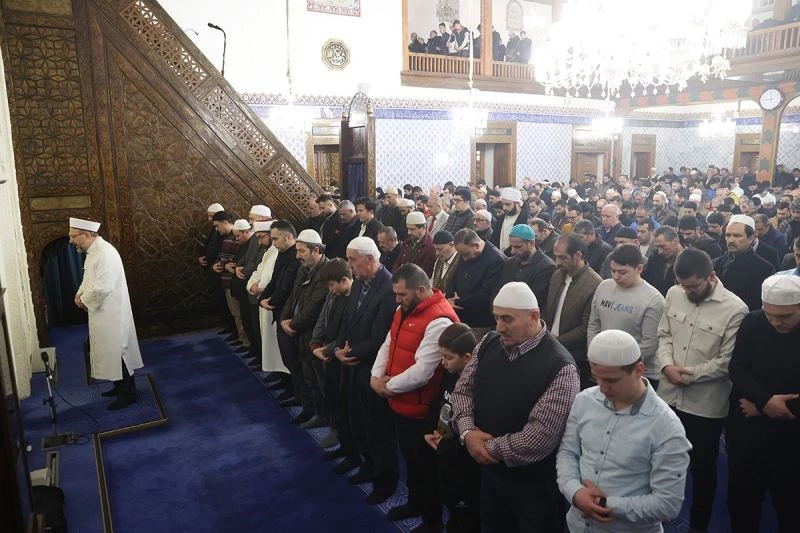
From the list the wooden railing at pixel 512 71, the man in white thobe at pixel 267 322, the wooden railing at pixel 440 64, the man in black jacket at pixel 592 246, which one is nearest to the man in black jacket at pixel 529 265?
the man in black jacket at pixel 592 246

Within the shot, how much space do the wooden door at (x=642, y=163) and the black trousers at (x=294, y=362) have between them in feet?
54.1

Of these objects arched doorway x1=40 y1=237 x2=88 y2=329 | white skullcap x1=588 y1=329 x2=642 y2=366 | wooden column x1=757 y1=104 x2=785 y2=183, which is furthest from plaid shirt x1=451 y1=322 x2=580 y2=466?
wooden column x1=757 y1=104 x2=785 y2=183

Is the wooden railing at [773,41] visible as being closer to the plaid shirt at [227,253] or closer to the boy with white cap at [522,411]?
the plaid shirt at [227,253]

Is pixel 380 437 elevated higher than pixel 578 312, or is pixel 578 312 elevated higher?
pixel 578 312

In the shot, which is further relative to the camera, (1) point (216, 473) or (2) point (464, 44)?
(2) point (464, 44)

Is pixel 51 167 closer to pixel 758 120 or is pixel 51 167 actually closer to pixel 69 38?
pixel 69 38

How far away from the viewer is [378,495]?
12.1 feet

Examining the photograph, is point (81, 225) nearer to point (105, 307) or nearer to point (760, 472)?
point (105, 307)

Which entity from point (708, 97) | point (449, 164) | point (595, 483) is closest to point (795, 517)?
point (595, 483)

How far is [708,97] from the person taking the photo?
Result: 14.2 m

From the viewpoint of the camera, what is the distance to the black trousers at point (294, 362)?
4922 millimetres

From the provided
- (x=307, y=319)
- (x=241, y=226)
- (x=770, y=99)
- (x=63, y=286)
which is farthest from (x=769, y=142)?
(x=63, y=286)

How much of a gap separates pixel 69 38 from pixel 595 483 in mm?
6685

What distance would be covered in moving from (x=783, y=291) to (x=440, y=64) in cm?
1144
